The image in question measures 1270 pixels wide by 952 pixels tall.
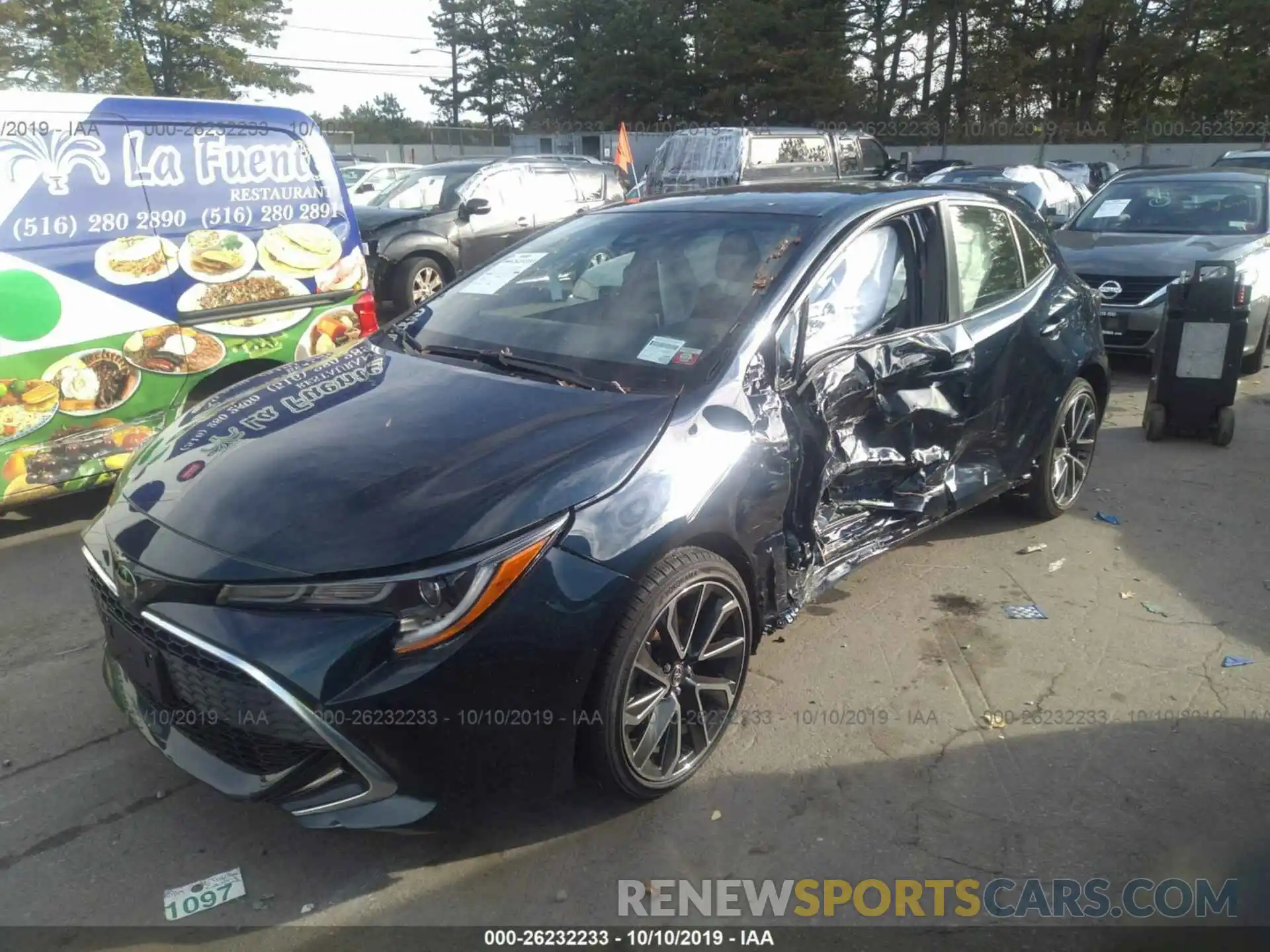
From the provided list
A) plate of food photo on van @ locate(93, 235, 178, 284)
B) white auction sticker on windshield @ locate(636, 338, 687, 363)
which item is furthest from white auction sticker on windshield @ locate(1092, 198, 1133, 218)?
plate of food photo on van @ locate(93, 235, 178, 284)

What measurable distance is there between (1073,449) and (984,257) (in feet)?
4.78

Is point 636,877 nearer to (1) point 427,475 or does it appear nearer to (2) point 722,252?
(1) point 427,475

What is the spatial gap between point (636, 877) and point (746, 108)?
148 feet

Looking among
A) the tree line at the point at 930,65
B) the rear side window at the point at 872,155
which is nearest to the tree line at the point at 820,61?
the tree line at the point at 930,65

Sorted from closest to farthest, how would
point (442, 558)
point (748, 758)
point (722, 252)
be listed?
point (442, 558) < point (748, 758) < point (722, 252)

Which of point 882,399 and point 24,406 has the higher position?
point 882,399

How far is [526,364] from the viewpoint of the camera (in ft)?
11.1

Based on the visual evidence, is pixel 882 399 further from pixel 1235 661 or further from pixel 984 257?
pixel 1235 661

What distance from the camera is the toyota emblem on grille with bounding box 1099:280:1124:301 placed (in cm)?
851

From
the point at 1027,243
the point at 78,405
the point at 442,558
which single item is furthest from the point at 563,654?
the point at 1027,243

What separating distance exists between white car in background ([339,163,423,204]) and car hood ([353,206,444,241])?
2.01 metres

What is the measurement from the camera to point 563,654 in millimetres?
2537

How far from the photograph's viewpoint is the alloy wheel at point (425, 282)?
11.2 m

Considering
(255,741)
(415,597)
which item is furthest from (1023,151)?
(255,741)
